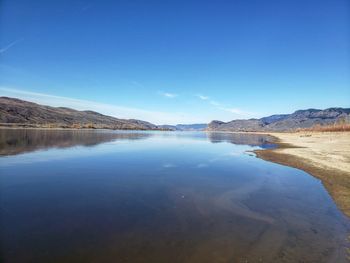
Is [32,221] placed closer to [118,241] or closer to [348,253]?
[118,241]

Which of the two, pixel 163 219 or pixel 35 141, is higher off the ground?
pixel 35 141

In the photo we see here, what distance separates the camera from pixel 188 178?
69.3 ft

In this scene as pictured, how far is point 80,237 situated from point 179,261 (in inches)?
153

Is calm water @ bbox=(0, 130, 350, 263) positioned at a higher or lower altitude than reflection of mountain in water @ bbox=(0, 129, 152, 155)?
lower

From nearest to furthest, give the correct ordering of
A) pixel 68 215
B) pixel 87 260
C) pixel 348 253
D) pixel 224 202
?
pixel 87 260
pixel 348 253
pixel 68 215
pixel 224 202

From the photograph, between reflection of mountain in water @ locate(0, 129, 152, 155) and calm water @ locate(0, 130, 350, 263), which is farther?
reflection of mountain in water @ locate(0, 129, 152, 155)

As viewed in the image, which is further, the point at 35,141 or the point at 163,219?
the point at 35,141

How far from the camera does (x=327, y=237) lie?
1024 centimetres

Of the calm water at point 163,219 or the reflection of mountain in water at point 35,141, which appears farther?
the reflection of mountain in water at point 35,141

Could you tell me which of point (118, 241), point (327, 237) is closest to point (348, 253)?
point (327, 237)

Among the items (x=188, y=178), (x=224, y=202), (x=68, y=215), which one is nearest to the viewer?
(x=68, y=215)

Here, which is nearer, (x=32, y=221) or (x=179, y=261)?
(x=179, y=261)

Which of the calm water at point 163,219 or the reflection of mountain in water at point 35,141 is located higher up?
the reflection of mountain in water at point 35,141

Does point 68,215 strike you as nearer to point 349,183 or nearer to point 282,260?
point 282,260
